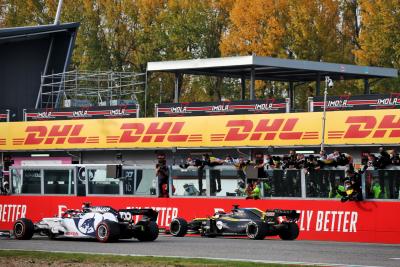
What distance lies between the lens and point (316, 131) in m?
41.8

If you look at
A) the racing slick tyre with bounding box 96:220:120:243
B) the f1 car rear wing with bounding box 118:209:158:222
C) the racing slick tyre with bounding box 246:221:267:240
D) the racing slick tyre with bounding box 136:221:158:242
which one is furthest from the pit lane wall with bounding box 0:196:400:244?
the racing slick tyre with bounding box 96:220:120:243

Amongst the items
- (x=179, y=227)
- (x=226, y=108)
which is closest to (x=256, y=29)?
(x=226, y=108)

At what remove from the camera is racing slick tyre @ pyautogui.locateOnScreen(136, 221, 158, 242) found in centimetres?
2692

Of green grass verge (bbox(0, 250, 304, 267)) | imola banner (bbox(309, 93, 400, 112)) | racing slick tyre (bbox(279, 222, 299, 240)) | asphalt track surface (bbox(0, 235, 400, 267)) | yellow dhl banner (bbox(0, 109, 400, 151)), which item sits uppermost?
imola banner (bbox(309, 93, 400, 112))

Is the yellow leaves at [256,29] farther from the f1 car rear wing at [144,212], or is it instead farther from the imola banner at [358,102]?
the f1 car rear wing at [144,212]

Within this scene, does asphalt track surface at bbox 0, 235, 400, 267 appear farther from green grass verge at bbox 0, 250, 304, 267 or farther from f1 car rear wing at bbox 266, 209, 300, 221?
green grass verge at bbox 0, 250, 304, 267

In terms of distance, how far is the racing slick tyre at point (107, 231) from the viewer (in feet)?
86.2

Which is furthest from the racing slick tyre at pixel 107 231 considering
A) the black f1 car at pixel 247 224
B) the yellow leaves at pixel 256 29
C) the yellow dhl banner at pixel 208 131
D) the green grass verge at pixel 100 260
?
the yellow leaves at pixel 256 29

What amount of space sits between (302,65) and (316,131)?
929cm

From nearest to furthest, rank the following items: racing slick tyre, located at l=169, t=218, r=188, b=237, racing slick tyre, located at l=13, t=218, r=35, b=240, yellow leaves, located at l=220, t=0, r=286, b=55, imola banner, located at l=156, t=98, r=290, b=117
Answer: racing slick tyre, located at l=13, t=218, r=35, b=240 → racing slick tyre, located at l=169, t=218, r=188, b=237 → imola banner, located at l=156, t=98, r=290, b=117 → yellow leaves, located at l=220, t=0, r=286, b=55

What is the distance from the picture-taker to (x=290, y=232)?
2736 centimetres

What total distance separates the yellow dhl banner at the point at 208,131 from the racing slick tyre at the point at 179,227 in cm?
1339

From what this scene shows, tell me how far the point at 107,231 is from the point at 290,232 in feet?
16.1

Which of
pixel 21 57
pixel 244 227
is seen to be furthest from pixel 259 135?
pixel 21 57
